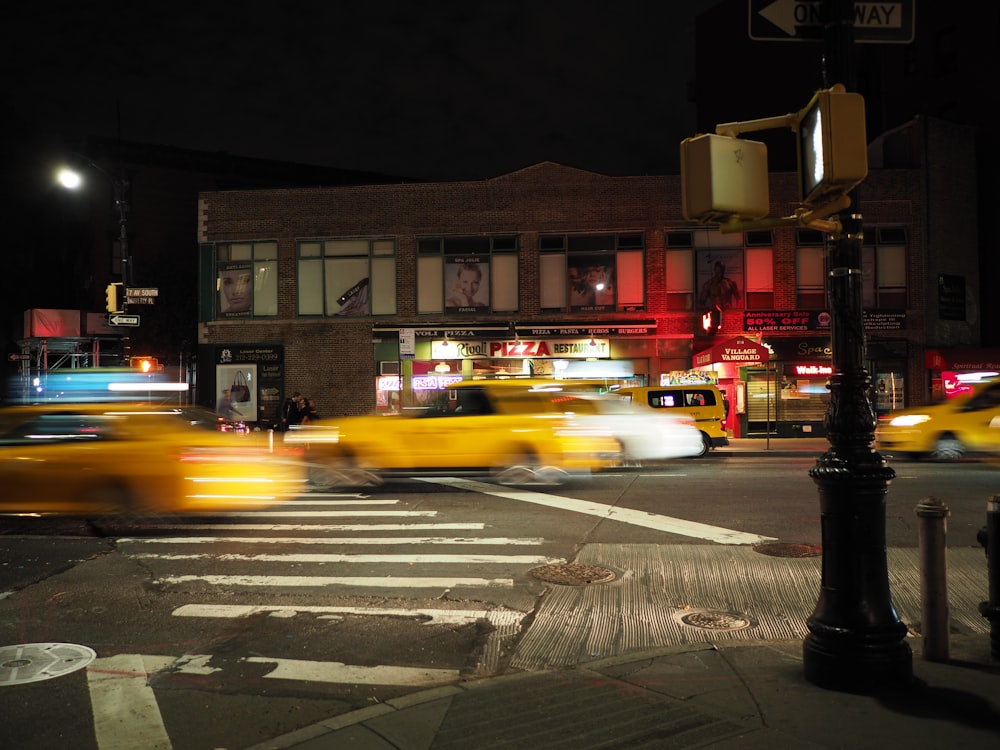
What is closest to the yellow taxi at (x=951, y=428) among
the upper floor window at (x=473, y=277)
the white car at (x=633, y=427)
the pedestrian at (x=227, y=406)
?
the white car at (x=633, y=427)

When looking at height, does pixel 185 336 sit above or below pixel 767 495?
above

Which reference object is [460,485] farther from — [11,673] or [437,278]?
[437,278]

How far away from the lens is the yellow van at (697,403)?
70.7 ft

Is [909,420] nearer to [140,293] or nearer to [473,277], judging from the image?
[473,277]

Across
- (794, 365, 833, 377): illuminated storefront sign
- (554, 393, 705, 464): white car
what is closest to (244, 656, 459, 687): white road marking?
(554, 393, 705, 464): white car

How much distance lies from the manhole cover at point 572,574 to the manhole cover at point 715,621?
1319 mm

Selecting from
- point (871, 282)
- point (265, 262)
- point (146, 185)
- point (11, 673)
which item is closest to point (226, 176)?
point (146, 185)

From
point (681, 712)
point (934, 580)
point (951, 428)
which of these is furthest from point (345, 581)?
point (951, 428)

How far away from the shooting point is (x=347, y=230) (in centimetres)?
3012

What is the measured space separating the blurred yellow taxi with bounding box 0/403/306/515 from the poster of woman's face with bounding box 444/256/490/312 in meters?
18.6

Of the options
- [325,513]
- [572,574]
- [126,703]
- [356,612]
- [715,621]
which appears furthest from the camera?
[325,513]

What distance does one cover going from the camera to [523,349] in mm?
29188

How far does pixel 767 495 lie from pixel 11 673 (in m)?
10.7

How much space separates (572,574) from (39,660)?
15.1 feet
